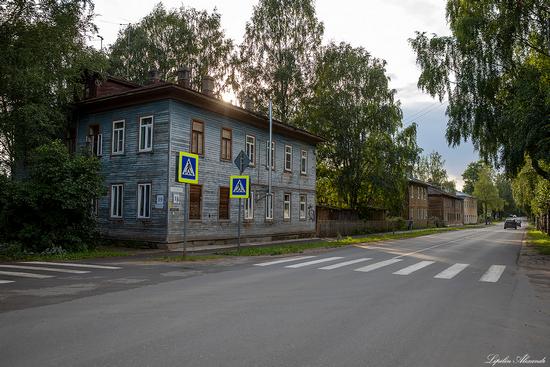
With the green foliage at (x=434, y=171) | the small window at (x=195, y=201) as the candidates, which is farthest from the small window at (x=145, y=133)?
the green foliage at (x=434, y=171)

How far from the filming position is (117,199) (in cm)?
2283

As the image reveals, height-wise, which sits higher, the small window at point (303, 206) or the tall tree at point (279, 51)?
the tall tree at point (279, 51)

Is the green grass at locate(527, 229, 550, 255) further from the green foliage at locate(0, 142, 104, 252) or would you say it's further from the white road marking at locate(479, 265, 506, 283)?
the green foliage at locate(0, 142, 104, 252)

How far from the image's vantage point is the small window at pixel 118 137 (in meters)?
23.0

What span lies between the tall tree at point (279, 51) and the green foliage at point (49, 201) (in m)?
23.6

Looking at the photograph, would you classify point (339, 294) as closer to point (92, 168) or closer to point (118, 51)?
point (92, 168)

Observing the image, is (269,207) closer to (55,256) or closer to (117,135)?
(117,135)

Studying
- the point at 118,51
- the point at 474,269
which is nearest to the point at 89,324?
the point at 474,269

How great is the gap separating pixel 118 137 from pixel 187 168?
10.0m

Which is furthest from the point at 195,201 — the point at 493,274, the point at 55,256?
the point at 493,274

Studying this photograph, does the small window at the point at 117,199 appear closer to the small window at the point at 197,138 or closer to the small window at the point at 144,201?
the small window at the point at 144,201

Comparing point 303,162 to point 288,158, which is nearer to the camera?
point 288,158

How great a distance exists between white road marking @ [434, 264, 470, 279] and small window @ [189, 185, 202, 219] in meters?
12.5

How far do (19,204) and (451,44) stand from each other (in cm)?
2316
